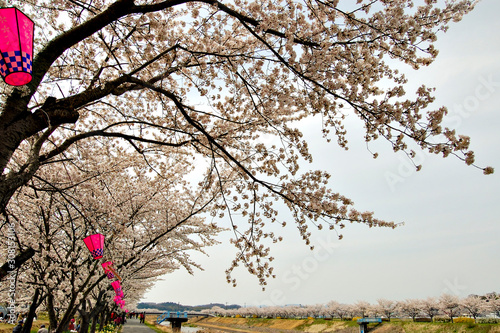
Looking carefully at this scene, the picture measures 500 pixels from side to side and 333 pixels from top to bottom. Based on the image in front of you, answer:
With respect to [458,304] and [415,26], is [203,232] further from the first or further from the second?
[458,304]

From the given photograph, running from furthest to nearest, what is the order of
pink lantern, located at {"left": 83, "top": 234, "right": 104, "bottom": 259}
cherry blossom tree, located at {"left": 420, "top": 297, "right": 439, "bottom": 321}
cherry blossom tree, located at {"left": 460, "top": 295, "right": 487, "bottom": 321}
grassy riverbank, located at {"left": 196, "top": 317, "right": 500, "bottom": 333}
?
cherry blossom tree, located at {"left": 420, "top": 297, "right": 439, "bottom": 321}
cherry blossom tree, located at {"left": 460, "top": 295, "right": 487, "bottom": 321}
grassy riverbank, located at {"left": 196, "top": 317, "right": 500, "bottom": 333}
pink lantern, located at {"left": 83, "top": 234, "right": 104, "bottom": 259}

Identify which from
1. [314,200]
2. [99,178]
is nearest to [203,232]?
[99,178]

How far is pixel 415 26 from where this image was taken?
3.16 m

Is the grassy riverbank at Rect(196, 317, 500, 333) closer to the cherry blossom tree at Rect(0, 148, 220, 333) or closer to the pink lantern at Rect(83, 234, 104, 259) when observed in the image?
the cherry blossom tree at Rect(0, 148, 220, 333)

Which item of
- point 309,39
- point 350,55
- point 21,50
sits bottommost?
point 21,50

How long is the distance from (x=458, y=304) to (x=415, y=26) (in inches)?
1895

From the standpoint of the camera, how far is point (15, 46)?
8.66 ft

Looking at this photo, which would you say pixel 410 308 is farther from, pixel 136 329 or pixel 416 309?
pixel 136 329

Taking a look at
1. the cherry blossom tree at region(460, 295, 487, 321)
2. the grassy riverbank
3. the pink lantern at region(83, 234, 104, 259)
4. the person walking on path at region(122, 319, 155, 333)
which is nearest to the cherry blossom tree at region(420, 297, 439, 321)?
the cherry blossom tree at region(460, 295, 487, 321)

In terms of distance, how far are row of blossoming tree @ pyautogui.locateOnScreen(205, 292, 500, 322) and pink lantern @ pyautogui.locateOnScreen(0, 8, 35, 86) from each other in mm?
42522

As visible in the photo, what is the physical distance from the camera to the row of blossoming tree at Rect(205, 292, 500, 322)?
3866 centimetres

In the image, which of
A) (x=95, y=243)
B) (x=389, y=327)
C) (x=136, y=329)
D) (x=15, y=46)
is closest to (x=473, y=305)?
(x=389, y=327)

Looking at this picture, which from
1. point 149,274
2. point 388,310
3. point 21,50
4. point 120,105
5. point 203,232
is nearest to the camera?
point 21,50

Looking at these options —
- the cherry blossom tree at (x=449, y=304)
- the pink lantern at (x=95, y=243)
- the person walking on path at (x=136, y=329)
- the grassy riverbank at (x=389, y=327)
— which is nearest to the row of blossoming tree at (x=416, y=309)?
the cherry blossom tree at (x=449, y=304)
